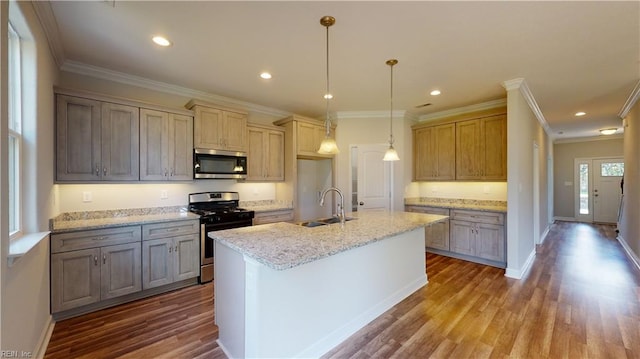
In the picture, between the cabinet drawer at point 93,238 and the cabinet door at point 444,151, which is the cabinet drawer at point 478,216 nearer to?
the cabinet door at point 444,151

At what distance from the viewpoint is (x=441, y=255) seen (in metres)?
4.70

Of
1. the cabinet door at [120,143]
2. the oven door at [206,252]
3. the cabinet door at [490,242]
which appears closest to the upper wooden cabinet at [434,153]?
the cabinet door at [490,242]

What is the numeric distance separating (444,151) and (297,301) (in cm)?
406

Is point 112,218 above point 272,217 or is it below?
above

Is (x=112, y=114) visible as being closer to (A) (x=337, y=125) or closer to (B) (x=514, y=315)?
(A) (x=337, y=125)

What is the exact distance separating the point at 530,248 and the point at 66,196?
6582 mm

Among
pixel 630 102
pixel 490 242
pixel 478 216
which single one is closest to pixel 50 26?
pixel 478 216

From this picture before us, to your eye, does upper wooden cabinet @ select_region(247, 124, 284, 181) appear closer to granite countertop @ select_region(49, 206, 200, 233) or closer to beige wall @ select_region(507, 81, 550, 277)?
granite countertop @ select_region(49, 206, 200, 233)

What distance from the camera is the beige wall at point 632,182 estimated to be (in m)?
4.09

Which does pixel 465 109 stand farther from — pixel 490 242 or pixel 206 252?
pixel 206 252

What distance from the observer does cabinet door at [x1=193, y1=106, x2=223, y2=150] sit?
3584 mm

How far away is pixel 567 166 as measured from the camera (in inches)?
315

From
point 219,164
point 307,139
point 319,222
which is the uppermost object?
point 307,139

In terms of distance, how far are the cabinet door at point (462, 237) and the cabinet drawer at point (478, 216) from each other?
0.27ft
